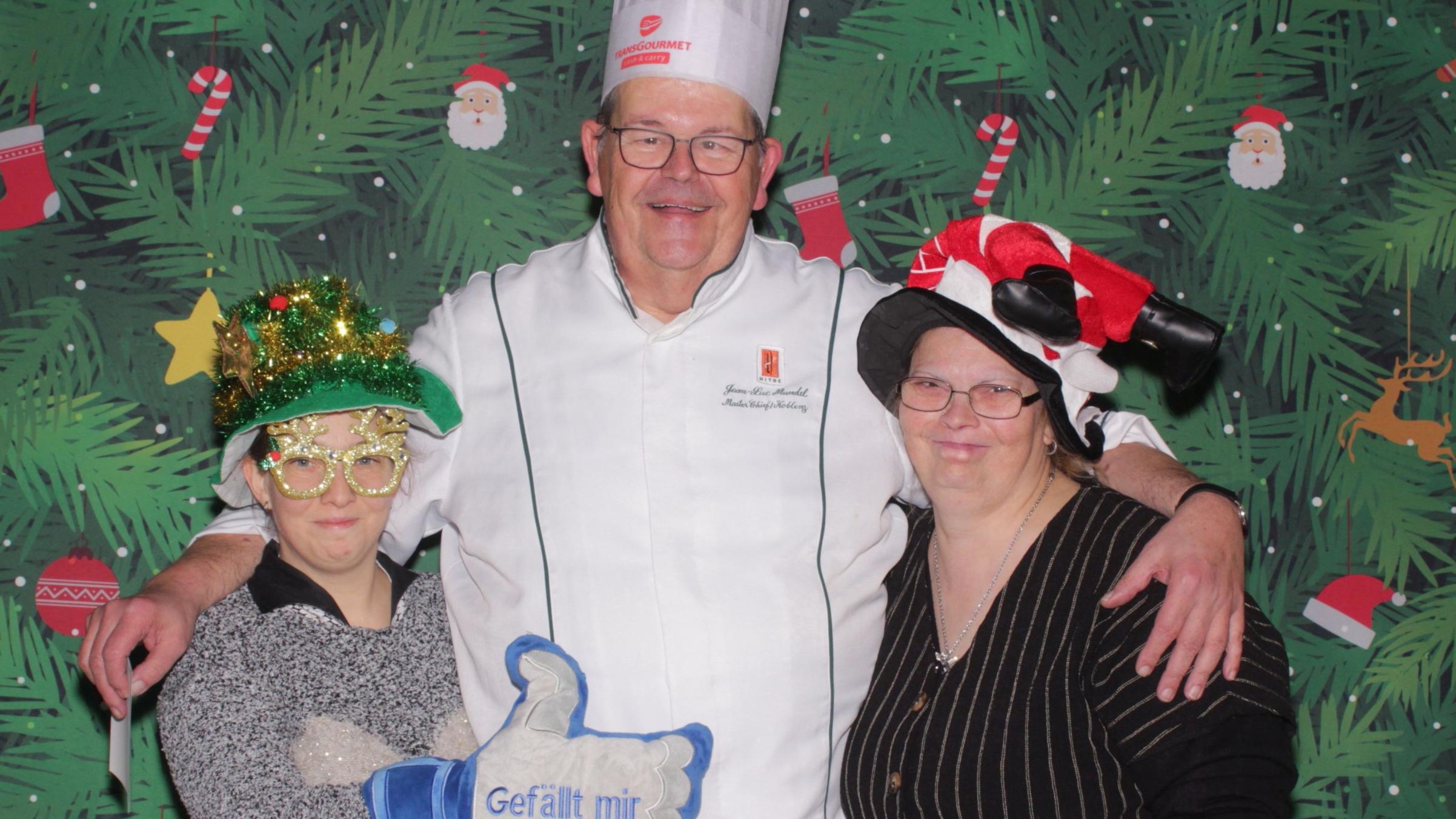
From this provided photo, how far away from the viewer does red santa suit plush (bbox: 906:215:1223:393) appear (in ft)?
5.63

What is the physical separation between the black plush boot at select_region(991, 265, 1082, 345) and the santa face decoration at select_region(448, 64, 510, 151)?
1.40 meters

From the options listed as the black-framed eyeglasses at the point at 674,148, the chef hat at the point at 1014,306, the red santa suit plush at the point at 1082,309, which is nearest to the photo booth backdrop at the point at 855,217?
the black-framed eyeglasses at the point at 674,148

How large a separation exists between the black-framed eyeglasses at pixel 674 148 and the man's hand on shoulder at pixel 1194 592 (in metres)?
0.93

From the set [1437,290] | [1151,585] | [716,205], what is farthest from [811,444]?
[1437,290]

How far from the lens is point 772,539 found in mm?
1955

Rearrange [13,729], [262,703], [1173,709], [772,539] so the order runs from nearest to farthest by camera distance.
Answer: [1173,709] → [262,703] → [772,539] → [13,729]

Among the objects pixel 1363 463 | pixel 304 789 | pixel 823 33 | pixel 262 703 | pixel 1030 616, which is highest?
pixel 823 33

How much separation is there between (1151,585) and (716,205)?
0.93 m

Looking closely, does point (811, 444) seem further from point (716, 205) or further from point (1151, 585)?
point (1151, 585)

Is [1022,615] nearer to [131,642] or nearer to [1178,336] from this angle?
[1178,336]

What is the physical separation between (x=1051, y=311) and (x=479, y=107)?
152 cm

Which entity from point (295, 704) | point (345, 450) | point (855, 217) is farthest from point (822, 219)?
point (295, 704)

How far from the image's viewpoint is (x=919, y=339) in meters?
1.92

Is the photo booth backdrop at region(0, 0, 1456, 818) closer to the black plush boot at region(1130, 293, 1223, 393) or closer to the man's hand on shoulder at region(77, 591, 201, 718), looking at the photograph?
the man's hand on shoulder at region(77, 591, 201, 718)
